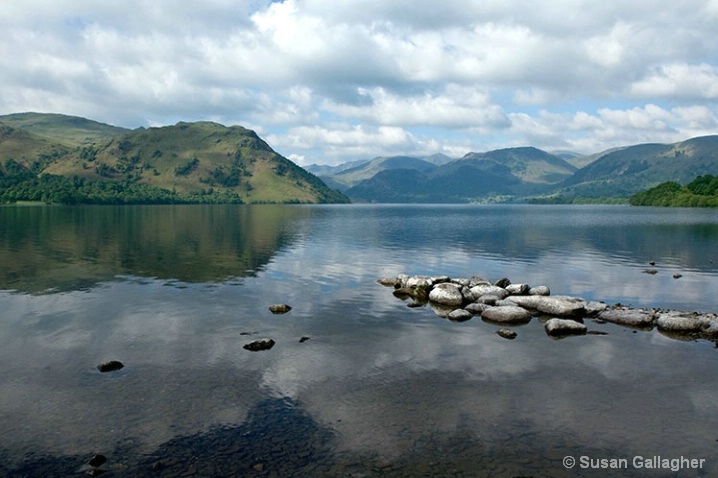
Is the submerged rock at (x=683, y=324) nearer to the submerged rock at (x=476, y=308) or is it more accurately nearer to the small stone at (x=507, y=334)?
the small stone at (x=507, y=334)

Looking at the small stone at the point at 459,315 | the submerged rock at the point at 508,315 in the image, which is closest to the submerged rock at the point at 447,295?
the small stone at the point at 459,315

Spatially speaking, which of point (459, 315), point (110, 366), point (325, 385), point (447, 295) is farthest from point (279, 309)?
point (325, 385)

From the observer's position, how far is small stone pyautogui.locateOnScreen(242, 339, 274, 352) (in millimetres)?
33312

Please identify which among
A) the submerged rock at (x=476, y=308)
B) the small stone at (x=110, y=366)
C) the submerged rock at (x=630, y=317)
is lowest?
the small stone at (x=110, y=366)

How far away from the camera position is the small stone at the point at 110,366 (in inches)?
1145

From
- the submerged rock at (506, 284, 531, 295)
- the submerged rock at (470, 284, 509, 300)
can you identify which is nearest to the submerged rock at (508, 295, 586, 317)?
the submerged rock at (470, 284, 509, 300)

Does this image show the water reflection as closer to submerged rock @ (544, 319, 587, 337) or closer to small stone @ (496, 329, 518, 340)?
small stone @ (496, 329, 518, 340)

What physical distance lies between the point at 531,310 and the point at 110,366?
35.3 meters

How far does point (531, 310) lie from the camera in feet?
149

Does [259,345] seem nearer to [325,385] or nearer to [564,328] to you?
[325,385]

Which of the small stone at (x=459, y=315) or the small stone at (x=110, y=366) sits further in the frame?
the small stone at (x=459, y=315)

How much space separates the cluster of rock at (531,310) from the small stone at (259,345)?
56.2 feet

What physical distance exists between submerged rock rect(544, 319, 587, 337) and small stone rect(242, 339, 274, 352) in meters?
21.8

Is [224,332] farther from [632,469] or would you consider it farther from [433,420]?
[632,469]
